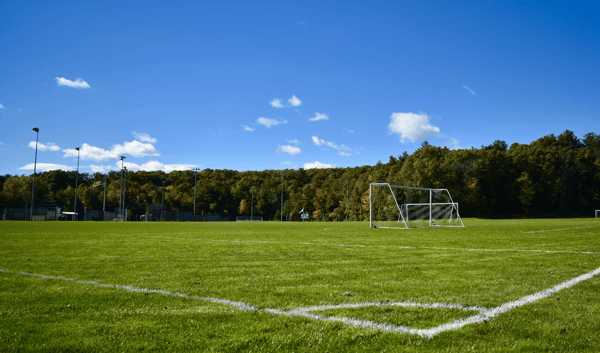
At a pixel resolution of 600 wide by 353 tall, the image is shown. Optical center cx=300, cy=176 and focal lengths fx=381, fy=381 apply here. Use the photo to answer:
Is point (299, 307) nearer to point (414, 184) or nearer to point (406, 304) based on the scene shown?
point (406, 304)

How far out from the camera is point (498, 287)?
4879 mm

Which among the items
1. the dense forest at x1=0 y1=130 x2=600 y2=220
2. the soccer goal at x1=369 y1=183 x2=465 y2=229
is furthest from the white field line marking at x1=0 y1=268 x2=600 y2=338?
the dense forest at x1=0 y1=130 x2=600 y2=220

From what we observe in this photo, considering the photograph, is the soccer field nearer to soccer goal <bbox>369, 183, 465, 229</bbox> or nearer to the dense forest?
soccer goal <bbox>369, 183, 465, 229</bbox>

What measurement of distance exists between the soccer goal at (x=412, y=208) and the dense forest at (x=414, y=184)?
479 centimetres

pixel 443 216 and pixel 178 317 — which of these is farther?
pixel 443 216

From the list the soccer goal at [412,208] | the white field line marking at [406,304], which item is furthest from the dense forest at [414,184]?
the white field line marking at [406,304]

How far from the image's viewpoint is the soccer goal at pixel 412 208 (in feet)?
100

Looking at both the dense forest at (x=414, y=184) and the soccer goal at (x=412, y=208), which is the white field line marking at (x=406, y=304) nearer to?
the soccer goal at (x=412, y=208)

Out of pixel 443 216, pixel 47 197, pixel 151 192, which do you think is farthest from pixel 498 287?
pixel 47 197

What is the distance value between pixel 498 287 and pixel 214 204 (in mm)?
103604

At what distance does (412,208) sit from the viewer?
39125mm

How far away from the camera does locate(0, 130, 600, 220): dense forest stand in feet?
216

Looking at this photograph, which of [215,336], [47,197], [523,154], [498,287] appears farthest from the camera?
[47,197]

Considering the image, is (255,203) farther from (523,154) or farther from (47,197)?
(523,154)
